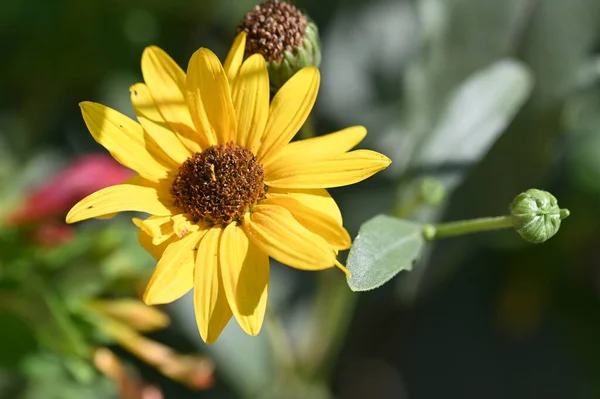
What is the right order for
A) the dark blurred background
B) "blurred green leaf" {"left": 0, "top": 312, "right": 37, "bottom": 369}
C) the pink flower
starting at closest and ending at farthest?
"blurred green leaf" {"left": 0, "top": 312, "right": 37, "bottom": 369}
the pink flower
the dark blurred background

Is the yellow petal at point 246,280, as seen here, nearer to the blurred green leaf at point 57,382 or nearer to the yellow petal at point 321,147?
the yellow petal at point 321,147

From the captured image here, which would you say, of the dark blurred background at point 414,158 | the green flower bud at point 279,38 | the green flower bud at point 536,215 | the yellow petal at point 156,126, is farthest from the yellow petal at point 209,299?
the dark blurred background at point 414,158

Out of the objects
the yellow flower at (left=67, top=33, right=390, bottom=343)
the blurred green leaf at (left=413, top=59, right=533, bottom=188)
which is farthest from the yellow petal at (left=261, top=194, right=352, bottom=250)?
the blurred green leaf at (left=413, top=59, right=533, bottom=188)

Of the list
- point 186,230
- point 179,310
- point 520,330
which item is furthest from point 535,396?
point 186,230

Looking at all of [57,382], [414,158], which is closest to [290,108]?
[414,158]

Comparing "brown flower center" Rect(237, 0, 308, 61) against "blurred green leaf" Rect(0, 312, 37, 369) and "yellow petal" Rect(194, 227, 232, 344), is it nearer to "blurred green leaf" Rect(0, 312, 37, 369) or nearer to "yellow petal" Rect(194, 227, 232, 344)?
"yellow petal" Rect(194, 227, 232, 344)
